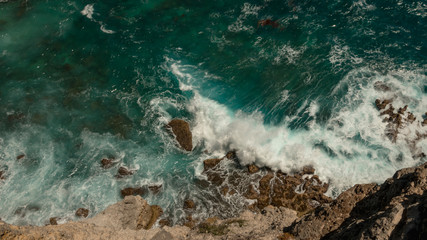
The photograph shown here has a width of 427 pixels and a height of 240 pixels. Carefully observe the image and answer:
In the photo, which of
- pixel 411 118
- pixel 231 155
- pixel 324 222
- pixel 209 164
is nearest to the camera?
pixel 324 222

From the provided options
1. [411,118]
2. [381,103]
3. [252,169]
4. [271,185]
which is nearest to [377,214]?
[271,185]

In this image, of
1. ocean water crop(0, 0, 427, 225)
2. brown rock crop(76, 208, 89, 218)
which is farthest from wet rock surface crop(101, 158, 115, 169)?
brown rock crop(76, 208, 89, 218)

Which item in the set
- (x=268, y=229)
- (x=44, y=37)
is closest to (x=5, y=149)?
(x=44, y=37)

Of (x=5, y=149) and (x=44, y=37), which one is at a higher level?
(x=44, y=37)

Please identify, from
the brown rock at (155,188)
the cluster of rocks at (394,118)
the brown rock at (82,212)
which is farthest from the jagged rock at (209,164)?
the cluster of rocks at (394,118)

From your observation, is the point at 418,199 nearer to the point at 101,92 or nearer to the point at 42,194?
the point at 42,194

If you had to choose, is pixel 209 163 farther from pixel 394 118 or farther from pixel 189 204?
pixel 394 118
